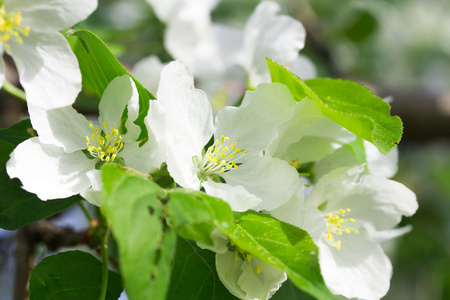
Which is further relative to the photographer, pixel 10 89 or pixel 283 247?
pixel 10 89

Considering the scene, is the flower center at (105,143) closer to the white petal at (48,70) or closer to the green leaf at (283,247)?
the white petal at (48,70)

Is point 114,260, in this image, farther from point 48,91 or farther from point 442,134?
point 442,134

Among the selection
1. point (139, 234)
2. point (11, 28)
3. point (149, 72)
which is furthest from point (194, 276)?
point (149, 72)

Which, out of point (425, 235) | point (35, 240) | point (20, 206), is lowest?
point (425, 235)

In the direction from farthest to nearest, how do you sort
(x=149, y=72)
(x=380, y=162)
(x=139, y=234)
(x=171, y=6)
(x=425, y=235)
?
(x=425, y=235) < (x=171, y=6) < (x=149, y=72) < (x=380, y=162) < (x=139, y=234)

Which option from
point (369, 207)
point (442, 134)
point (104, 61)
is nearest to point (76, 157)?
point (104, 61)

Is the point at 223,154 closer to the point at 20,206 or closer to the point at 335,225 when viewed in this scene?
the point at 335,225

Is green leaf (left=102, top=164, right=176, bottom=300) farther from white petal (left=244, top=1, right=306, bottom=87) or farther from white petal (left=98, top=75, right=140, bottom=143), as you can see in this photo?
white petal (left=244, top=1, right=306, bottom=87)

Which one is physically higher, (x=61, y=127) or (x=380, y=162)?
(x=61, y=127)
